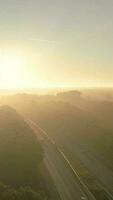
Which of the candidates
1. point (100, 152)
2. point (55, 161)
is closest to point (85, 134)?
point (100, 152)

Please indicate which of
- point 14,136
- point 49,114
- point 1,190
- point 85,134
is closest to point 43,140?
point 85,134

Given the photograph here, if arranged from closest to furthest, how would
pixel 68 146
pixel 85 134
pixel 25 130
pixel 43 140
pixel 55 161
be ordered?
1. pixel 55 161
2. pixel 25 130
3. pixel 68 146
4. pixel 43 140
5. pixel 85 134

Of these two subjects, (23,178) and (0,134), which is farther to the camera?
(0,134)

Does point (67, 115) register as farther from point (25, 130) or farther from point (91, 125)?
point (25, 130)

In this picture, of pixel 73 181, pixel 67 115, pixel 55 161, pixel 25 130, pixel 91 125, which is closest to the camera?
pixel 73 181

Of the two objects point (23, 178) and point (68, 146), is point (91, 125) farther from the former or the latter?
point (23, 178)

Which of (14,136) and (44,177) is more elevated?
(14,136)
